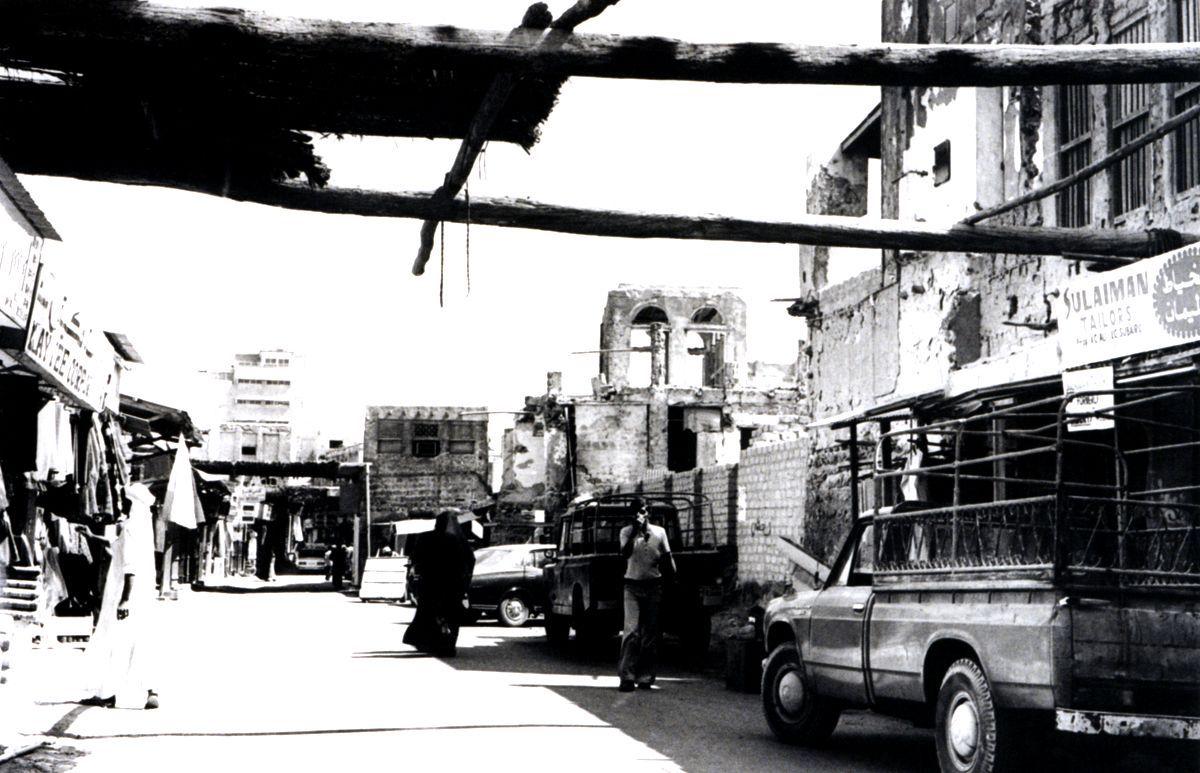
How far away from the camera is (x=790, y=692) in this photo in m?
10.9

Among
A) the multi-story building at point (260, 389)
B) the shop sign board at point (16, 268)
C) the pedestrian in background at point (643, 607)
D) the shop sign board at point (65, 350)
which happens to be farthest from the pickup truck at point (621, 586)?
the multi-story building at point (260, 389)

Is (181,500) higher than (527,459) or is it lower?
lower

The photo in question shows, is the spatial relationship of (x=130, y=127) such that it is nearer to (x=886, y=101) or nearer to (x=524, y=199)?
(x=524, y=199)

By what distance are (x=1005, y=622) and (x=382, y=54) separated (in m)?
4.53

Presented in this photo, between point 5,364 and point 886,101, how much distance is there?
1091 cm

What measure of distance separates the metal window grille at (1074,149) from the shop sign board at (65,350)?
9.52m

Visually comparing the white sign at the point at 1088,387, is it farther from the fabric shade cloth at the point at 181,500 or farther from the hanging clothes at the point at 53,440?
the hanging clothes at the point at 53,440

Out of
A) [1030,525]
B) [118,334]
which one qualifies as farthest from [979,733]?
[118,334]

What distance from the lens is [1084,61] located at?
24.7ft

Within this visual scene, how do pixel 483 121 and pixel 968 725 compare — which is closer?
pixel 483 121

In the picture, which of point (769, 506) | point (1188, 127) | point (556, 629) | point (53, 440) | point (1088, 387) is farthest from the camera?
point (556, 629)

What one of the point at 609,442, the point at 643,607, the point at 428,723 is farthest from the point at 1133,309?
the point at 609,442

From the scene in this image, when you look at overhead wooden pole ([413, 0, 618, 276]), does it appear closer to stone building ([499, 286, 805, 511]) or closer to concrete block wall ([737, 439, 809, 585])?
concrete block wall ([737, 439, 809, 585])

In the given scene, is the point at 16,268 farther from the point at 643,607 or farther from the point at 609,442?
the point at 609,442
